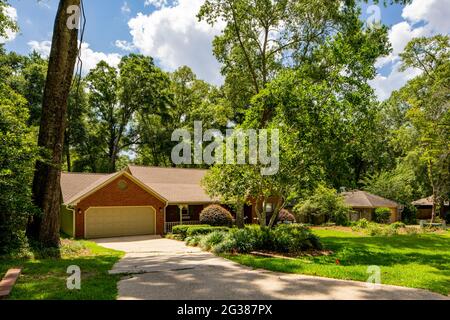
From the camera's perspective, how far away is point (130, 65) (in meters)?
42.2

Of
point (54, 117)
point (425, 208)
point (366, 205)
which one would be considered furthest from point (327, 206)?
point (425, 208)

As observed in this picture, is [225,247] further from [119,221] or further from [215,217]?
[119,221]

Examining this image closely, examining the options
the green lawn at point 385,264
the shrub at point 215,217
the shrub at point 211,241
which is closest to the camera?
the green lawn at point 385,264

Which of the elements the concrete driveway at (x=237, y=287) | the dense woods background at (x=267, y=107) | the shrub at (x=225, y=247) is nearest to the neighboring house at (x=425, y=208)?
the dense woods background at (x=267, y=107)

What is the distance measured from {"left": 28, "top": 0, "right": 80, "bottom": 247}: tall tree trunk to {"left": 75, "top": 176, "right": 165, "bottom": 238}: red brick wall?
27.0ft

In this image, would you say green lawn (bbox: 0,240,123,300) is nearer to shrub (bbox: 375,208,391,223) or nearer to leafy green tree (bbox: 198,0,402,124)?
leafy green tree (bbox: 198,0,402,124)

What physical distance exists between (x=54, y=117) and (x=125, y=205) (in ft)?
36.4

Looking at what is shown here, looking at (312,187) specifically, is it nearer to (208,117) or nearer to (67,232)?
(67,232)

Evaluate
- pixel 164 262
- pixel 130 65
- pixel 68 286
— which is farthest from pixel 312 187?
pixel 130 65

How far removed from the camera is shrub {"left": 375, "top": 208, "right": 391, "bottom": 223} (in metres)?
35.9

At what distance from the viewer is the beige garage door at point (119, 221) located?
885 inches

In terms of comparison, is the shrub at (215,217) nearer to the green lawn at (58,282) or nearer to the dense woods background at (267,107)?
the dense woods background at (267,107)

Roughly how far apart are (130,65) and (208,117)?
11.3m

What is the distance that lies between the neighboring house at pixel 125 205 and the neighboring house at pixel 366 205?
17.8 m
